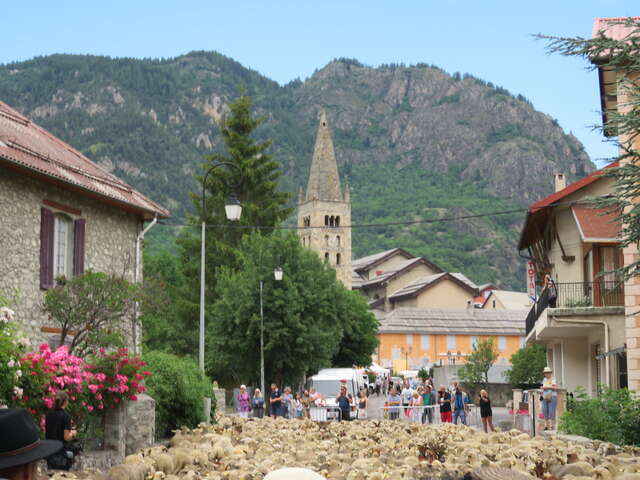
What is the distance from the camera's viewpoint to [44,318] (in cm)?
2202

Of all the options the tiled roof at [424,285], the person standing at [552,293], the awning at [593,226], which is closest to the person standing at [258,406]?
the person standing at [552,293]

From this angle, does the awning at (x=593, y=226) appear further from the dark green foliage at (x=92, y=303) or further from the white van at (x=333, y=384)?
the dark green foliage at (x=92, y=303)

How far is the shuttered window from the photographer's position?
22.1 metres

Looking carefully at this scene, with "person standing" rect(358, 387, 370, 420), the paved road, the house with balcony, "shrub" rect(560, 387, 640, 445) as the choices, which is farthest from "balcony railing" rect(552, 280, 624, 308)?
"person standing" rect(358, 387, 370, 420)

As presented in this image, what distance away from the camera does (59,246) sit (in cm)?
2320

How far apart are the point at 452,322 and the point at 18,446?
9613 centimetres

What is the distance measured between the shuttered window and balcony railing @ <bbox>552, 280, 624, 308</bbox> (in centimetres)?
1509

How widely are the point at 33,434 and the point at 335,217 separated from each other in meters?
128

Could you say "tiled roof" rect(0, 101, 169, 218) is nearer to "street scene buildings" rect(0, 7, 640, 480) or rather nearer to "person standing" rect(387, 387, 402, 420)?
"street scene buildings" rect(0, 7, 640, 480)

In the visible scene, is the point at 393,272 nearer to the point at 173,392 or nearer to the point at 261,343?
the point at 261,343

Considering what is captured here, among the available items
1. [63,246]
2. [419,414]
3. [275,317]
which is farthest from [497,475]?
[275,317]

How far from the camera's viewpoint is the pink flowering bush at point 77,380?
1449 cm

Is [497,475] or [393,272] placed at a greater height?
[393,272]

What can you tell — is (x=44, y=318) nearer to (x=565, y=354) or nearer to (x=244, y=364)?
(x=565, y=354)
